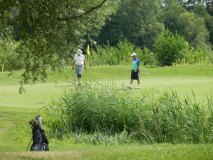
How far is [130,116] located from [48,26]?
5.06 metres

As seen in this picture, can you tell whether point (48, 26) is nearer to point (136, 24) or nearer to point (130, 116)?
point (130, 116)

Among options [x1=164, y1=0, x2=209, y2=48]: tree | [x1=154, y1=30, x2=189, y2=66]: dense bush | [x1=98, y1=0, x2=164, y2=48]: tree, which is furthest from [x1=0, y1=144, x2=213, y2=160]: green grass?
[x1=164, y1=0, x2=209, y2=48]: tree

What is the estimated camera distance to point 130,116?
14484 millimetres

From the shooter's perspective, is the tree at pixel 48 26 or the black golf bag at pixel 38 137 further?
the black golf bag at pixel 38 137

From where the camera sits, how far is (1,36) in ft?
38.5

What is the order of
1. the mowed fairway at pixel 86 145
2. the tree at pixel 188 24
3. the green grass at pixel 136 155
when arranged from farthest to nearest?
the tree at pixel 188 24 < the mowed fairway at pixel 86 145 < the green grass at pixel 136 155

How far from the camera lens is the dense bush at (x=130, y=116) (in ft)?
43.4

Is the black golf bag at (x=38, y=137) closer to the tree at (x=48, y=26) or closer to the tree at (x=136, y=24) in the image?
the tree at (x=48, y=26)

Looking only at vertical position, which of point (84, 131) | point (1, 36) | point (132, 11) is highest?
point (132, 11)

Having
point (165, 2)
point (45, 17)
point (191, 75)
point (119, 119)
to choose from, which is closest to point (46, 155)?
point (45, 17)

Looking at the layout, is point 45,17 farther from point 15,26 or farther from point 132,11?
point 132,11

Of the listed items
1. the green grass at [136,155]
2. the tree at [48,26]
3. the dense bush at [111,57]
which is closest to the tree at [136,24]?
the dense bush at [111,57]

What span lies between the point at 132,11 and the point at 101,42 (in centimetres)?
753

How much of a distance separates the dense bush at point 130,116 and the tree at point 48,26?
10.4 feet
